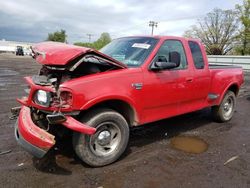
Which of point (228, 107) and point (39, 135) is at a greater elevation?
point (39, 135)

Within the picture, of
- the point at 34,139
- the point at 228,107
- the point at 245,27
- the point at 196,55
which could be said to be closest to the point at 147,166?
the point at 34,139

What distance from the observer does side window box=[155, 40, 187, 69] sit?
4.63 meters

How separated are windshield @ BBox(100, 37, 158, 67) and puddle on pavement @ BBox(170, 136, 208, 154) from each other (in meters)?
1.78

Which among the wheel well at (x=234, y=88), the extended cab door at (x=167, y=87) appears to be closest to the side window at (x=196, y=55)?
the extended cab door at (x=167, y=87)

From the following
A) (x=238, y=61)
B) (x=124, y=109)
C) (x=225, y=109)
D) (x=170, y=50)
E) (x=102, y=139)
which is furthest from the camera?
(x=238, y=61)

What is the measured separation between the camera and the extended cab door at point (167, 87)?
4.32 metres

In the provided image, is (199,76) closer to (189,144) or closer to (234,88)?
(189,144)

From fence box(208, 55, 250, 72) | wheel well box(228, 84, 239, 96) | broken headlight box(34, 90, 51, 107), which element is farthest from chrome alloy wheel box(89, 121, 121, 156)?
fence box(208, 55, 250, 72)

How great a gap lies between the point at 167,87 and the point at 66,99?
1.92 m

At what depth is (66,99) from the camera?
11.4 feet

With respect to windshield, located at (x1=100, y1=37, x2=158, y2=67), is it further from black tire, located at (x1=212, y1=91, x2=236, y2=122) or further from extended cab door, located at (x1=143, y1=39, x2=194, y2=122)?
black tire, located at (x1=212, y1=91, x2=236, y2=122)

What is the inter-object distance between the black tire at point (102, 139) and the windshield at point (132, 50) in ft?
3.45

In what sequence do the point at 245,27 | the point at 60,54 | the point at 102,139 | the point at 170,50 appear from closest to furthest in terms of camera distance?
the point at 60,54, the point at 102,139, the point at 170,50, the point at 245,27

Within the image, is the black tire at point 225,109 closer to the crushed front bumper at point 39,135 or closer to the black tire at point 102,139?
the black tire at point 102,139
